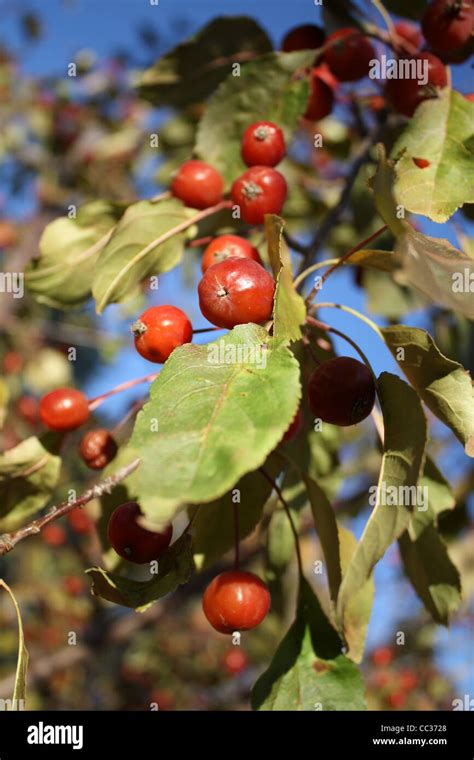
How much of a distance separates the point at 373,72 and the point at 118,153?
3.32 m

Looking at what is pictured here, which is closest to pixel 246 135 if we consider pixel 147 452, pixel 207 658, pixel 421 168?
pixel 421 168

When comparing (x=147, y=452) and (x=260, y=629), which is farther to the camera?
(x=260, y=629)

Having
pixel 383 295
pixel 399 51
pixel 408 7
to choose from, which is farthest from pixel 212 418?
pixel 383 295

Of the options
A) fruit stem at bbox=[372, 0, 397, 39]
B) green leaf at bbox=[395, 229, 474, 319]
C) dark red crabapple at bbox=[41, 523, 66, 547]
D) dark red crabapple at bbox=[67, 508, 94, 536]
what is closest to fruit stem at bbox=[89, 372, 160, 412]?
green leaf at bbox=[395, 229, 474, 319]

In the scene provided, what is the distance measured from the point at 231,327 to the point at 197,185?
0.62 meters

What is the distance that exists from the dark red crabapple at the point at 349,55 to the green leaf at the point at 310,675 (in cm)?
151

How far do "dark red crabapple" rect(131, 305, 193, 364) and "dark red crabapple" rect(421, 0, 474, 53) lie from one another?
3.72 ft

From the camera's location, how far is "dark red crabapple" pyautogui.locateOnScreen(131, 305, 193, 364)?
1.41 metres

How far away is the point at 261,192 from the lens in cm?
163

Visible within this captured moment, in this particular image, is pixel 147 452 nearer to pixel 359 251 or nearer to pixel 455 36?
pixel 359 251

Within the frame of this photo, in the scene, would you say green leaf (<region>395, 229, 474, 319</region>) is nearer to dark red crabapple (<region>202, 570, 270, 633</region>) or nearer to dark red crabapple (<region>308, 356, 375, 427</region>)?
dark red crabapple (<region>308, 356, 375, 427</region>)

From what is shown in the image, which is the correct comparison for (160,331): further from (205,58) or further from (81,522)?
(81,522)

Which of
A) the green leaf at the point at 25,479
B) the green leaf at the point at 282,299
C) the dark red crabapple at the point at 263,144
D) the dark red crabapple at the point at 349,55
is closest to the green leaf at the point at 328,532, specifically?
the green leaf at the point at 282,299

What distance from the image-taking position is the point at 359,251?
1454mm
